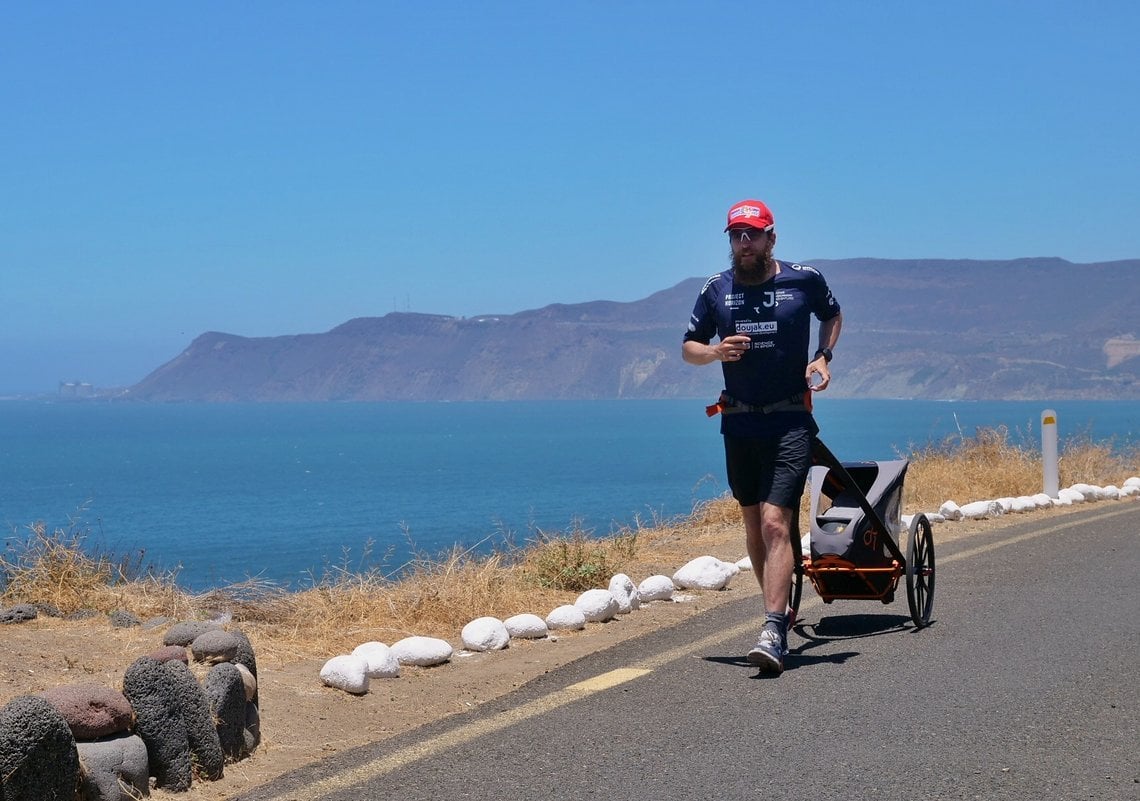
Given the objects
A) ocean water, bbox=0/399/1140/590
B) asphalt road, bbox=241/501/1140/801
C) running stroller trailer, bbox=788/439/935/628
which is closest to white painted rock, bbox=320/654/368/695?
asphalt road, bbox=241/501/1140/801

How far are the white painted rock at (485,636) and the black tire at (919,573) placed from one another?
2247 millimetres

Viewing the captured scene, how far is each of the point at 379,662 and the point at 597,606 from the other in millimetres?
1987

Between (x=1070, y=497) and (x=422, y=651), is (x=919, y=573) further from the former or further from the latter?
(x=1070, y=497)

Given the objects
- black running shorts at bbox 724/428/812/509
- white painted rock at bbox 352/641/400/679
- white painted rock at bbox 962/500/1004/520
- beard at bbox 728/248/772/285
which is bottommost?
white painted rock at bbox 962/500/1004/520

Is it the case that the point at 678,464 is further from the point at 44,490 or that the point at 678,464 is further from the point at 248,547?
the point at 248,547

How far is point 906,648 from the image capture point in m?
7.27

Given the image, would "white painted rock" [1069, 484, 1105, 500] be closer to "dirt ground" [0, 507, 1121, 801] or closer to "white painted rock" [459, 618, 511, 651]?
"dirt ground" [0, 507, 1121, 801]

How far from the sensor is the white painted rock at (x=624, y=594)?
880cm

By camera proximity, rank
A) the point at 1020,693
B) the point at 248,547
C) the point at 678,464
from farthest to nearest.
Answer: the point at 678,464, the point at 248,547, the point at 1020,693

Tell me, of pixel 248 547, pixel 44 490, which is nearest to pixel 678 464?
pixel 44 490

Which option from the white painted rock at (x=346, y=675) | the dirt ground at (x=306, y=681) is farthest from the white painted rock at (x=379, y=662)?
the white painted rock at (x=346, y=675)

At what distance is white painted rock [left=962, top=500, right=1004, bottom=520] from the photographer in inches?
556

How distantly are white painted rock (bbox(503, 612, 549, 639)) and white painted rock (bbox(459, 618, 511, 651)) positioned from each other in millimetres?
181

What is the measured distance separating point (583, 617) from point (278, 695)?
2499mm
